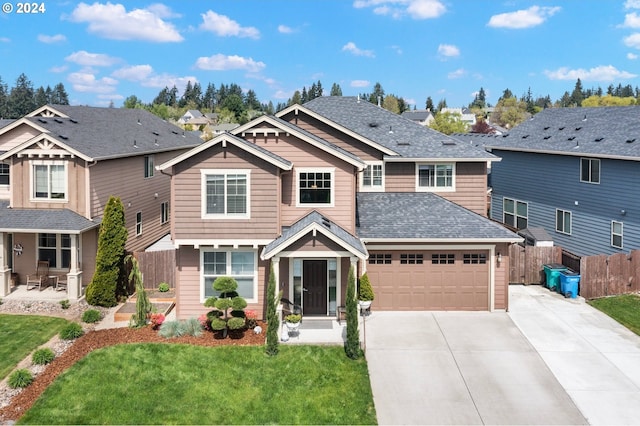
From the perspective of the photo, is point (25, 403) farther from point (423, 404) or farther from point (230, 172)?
point (423, 404)

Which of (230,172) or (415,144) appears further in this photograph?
(415,144)

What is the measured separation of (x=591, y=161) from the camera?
78.0ft

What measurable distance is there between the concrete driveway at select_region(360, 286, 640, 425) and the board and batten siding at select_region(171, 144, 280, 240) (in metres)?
4.76

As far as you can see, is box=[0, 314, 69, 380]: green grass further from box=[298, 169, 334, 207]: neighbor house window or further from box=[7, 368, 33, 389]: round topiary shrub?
box=[298, 169, 334, 207]: neighbor house window

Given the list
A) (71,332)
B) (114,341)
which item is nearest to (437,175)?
(114,341)

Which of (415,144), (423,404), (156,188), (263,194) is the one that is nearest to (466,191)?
(415,144)

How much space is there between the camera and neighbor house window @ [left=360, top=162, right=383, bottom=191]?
2167 cm

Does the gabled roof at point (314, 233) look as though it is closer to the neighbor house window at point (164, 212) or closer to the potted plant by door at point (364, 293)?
the potted plant by door at point (364, 293)

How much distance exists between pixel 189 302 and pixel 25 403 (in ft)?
19.2

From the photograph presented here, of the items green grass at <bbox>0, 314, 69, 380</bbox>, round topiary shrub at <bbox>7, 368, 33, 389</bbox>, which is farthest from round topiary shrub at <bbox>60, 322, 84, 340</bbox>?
round topiary shrub at <bbox>7, 368, 33, 389</bbox>

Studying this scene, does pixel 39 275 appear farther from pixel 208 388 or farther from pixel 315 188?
pixel 315 188

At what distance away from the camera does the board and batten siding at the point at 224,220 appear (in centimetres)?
1619

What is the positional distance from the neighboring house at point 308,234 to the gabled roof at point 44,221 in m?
5.48

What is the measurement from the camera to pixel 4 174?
2195 cm
